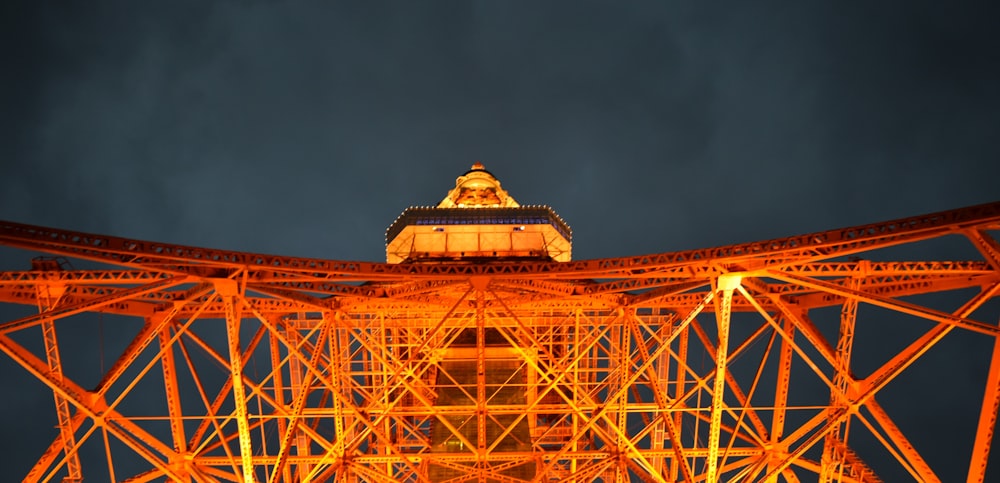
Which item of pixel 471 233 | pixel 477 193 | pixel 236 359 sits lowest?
pixel 236 359

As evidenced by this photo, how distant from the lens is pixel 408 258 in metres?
57.0

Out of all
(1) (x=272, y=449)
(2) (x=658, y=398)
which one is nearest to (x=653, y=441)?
(2) (x=658, y=398)

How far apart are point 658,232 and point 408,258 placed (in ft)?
394

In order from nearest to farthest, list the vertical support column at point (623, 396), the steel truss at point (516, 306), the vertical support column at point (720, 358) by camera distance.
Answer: the steel truss at point (516, 306) → the vertical support column at point (720, 358) → the vertical support column at point (623, 396)

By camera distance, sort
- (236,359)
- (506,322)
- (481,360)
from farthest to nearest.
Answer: (506,322) → (481,360) → (236,359)

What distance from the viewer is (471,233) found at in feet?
187

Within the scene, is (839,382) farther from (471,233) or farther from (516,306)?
(471,233)

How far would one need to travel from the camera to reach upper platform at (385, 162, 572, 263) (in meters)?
56.8

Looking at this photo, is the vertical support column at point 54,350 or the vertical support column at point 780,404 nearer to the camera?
the vertical support column at point 54,350

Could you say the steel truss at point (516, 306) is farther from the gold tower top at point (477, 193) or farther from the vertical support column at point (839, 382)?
the gold tower top at point (477, 193)

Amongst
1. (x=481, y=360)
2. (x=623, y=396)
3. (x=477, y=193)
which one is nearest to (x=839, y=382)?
(x=623, y=396)

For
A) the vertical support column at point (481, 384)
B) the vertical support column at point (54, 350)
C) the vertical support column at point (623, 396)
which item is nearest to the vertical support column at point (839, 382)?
the vertical support column at point (623, 396)

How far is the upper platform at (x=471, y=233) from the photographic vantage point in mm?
56781

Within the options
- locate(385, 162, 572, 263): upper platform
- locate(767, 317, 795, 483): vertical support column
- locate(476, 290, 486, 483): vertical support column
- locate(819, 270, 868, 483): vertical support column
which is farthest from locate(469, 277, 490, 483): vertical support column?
locate(385, 162, 572, 263): upper platform
